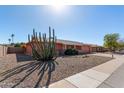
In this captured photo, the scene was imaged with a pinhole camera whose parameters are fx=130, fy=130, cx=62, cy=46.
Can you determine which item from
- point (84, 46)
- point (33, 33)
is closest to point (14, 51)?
point (84, 46)

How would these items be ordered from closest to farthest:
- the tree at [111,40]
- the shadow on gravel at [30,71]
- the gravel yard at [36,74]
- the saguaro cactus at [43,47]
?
the gravel yard at [36,74] < the shadow on gravel at [30,71] < the saguaro cactus at [43,47] < the tree at [111,40]

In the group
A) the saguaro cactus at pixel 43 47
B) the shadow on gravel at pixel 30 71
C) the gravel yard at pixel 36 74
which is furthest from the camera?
the saguaro cactus at pixel 43 47

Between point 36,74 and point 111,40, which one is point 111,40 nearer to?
point 111,40

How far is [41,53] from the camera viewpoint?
540 inches

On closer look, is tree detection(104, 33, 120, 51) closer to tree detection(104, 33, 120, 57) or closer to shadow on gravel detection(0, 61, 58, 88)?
tree detection(104, 33, 120, 57)

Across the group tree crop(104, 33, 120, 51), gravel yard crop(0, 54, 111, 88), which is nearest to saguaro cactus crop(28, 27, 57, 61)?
gravel yard crop(0, 54, 111, 88)

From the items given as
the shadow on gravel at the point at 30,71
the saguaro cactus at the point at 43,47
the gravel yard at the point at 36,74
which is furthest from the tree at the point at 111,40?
the shadow on gravel at the point at 30,71

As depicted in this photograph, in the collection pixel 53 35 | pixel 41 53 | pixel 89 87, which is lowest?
pixel 89 87

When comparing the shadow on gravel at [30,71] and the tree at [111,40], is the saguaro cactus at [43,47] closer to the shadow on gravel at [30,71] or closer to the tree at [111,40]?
the shadow on gravel at [30,71]
